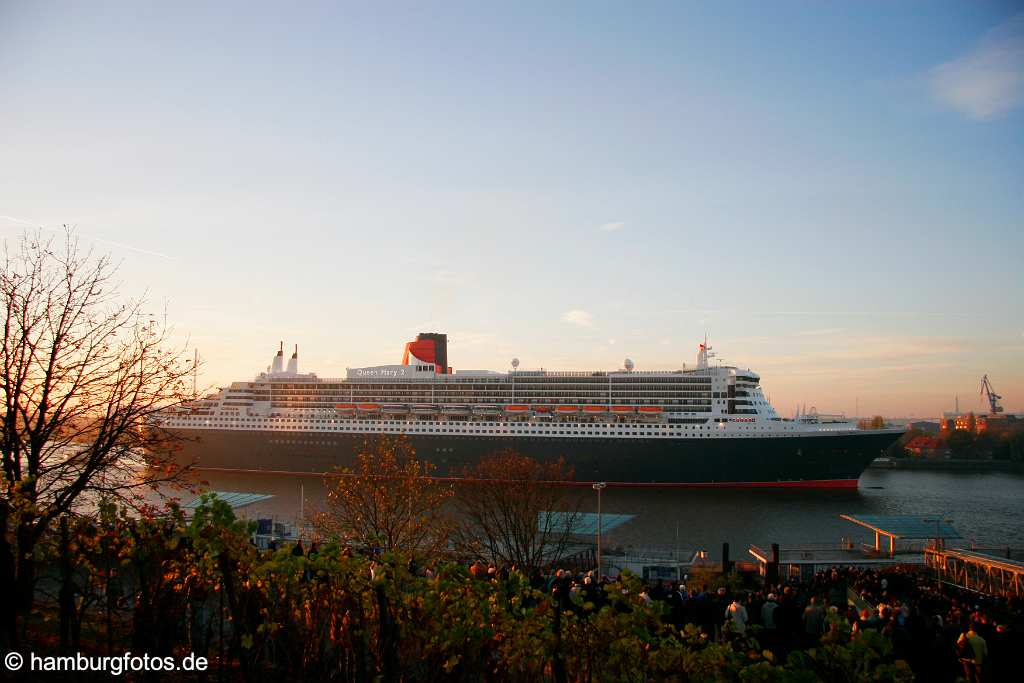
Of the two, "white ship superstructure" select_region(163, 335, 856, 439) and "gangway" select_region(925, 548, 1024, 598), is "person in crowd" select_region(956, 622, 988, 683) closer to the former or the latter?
"gangway" select_region(925, 548, 1024, 598)

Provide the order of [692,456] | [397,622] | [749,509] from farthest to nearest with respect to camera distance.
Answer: [692,456] → [749,509] → [397,622]

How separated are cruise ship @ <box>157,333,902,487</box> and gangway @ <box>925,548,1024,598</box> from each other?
21.5 m

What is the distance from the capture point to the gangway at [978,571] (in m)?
14.3

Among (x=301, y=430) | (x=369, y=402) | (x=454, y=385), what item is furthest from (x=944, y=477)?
(x=301, y=430)

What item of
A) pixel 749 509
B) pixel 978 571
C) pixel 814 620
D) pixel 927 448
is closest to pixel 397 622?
pixel 814 620

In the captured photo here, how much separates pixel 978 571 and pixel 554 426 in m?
28.1

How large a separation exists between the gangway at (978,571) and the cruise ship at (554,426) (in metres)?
21.5

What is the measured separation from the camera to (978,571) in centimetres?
1598

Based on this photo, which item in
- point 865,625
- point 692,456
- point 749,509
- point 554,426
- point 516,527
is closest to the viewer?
point 865,625

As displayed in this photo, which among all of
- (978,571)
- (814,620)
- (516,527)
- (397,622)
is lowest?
(978,571)

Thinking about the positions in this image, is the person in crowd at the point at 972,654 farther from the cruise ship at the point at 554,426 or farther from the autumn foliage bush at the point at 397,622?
the cruise ship at the point at 554,426

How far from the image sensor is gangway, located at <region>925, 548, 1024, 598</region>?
14.3 metres

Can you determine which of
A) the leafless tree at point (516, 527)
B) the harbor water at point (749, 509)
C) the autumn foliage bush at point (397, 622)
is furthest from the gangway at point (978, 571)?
the autumn foliage bush at point (397, 622)

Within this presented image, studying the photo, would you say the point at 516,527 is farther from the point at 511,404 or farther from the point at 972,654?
the point at 511,404
